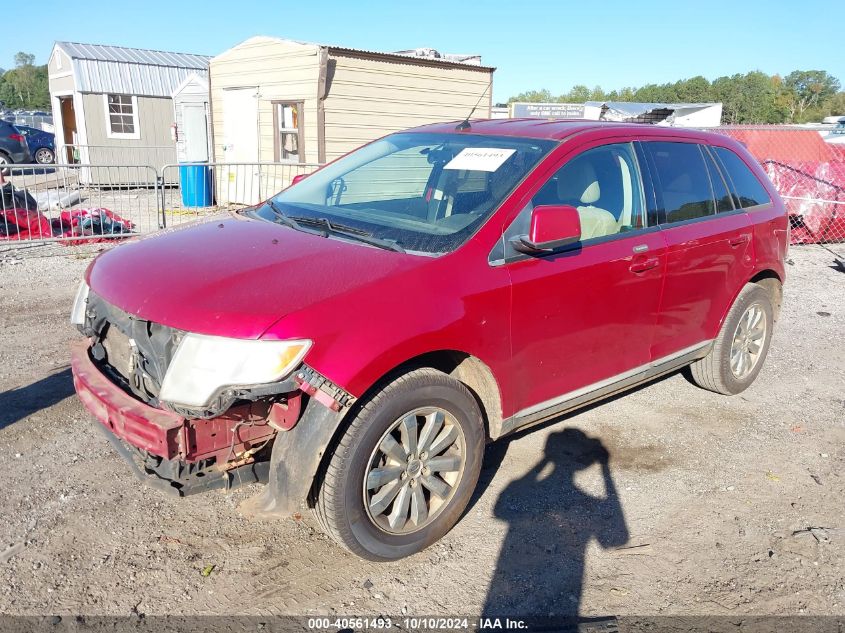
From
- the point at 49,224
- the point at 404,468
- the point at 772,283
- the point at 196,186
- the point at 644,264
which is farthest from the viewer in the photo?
the point at 196,186

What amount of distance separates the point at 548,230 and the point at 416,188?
3.29 feet

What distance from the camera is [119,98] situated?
65.3 feet

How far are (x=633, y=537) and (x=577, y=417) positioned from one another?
1.44 meters

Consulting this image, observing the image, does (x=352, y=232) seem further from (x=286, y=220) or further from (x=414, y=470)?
(x=414, y=470)

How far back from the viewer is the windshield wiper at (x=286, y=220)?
3538 millimetres

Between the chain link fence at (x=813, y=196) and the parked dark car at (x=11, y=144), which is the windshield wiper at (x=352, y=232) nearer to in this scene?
the chain link fence at (x=813, y=196)

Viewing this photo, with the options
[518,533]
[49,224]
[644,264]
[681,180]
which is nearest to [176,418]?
[518,533]

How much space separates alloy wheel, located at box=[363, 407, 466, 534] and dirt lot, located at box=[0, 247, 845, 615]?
0.85 feet

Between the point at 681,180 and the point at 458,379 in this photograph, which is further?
the point at 681,180

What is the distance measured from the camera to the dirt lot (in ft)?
9.79

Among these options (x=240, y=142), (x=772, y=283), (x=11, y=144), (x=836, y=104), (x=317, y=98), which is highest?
(x=836, y=104)

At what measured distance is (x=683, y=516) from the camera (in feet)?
12.2

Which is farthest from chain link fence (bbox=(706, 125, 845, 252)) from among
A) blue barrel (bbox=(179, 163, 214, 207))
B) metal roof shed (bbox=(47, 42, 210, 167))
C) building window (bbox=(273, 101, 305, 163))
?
metal roof shed (bbox=(47, 42, 210, 167))

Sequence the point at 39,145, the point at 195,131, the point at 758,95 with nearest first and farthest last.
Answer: the point at 195,131
the point at 39,145
the point at 758,95
